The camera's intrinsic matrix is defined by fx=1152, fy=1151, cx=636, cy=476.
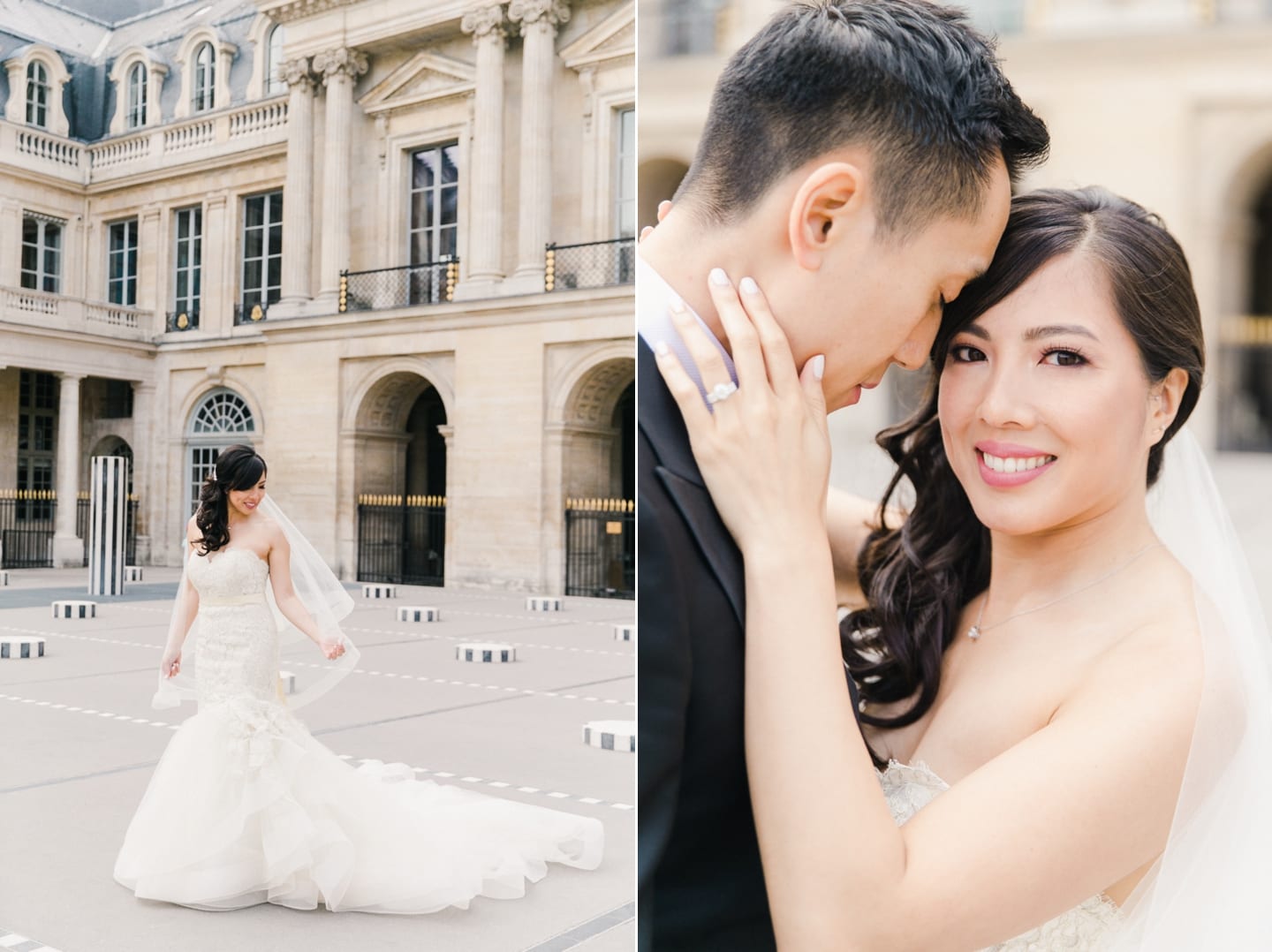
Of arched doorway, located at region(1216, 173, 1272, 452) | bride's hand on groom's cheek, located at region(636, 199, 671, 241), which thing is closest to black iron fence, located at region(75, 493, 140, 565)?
bride's hand on groom's cheek, located at region(636, 199, 671, 241)

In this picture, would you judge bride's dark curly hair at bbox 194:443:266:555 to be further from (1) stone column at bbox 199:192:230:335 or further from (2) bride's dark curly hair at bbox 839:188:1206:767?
(2) bride's dark curly hair at bbox 839:188:1206:767

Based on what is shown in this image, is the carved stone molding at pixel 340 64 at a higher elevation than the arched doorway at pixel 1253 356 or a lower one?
higher

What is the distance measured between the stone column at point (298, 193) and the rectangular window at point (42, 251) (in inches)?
26.6

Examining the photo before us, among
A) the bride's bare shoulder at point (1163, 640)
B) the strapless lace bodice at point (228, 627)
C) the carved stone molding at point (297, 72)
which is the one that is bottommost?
the strapless lace bodice at point (228, 627)

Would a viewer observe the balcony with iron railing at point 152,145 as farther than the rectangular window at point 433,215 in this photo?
No

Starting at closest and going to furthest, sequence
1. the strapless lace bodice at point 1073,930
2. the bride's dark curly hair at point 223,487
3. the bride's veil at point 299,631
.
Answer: the strapless lace bodice at point 1073,930 < the bride's dark curly hair at point 223,487 < the bride's veil at point 299,631

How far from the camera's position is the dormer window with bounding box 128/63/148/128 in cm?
373

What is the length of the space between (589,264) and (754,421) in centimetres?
342

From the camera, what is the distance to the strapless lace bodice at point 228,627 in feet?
11.1

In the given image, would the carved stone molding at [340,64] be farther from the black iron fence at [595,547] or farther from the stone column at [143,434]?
the black iron fence at [595,547]

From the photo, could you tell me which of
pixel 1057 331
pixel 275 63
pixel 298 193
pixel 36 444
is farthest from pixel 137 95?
pixel 1057 331

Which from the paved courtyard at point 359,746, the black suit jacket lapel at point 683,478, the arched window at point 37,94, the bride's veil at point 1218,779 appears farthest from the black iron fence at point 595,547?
the bride's veil at point 1218,779

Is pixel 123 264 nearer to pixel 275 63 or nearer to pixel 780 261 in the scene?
pixel 275 63

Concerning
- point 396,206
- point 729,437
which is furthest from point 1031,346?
point 396,206
